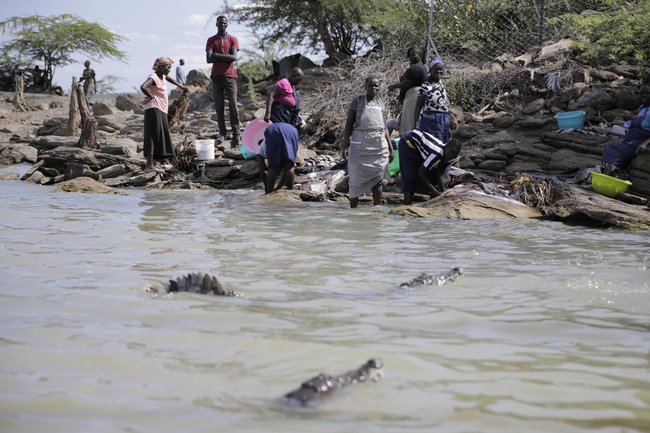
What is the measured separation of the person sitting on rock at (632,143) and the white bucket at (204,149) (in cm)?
659

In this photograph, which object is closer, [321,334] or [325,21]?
[321,334]

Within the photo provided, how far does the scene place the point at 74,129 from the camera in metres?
17.7

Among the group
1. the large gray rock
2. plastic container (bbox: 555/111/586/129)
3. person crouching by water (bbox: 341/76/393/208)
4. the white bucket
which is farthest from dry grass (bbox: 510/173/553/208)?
the white bucket

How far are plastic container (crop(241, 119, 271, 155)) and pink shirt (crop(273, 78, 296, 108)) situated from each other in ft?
6.04

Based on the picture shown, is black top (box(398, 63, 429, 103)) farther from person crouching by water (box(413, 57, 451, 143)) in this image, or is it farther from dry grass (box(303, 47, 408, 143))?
dry grass (box(303, 47, 408, 143))

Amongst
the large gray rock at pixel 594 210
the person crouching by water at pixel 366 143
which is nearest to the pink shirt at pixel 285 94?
the person crouching by water at pixel 366 143

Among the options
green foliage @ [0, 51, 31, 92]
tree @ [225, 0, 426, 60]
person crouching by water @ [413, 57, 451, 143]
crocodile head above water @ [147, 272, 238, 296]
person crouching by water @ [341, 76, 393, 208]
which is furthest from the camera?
green foliage @ [0, 51, 31, 92]

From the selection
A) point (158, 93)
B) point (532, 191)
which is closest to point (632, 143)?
point (532, 191)

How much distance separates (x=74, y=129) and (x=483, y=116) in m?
10.1

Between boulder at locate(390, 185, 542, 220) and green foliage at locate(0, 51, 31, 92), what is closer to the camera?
boulder at locate(390, 185, 542, 220)

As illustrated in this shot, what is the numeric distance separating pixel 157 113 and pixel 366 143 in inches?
165

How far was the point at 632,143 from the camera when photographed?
9.67 metres

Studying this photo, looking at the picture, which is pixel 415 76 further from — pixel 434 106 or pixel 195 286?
pixel 195 286

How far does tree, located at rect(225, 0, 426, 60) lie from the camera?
70.6ft
